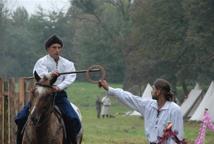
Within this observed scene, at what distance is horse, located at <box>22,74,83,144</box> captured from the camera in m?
9.58

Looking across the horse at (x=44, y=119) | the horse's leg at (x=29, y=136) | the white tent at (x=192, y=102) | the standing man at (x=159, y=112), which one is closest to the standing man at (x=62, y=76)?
the horse at (x=44, y=119)

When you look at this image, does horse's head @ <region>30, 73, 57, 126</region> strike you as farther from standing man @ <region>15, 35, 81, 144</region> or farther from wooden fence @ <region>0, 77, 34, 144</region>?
wooden fence @ <region>0, 77, 34, 144</region>

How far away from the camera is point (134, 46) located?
178 ft

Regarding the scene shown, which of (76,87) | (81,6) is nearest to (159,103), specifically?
(81,6)

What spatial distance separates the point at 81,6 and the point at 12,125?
62748mm

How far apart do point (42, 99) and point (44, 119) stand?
0.45 meters

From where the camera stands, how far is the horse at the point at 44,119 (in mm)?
9578

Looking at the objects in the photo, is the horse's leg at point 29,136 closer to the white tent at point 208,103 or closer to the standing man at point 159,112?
the standing man at point 159,112

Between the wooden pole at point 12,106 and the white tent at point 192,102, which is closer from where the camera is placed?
the wooden pole at point 12,106

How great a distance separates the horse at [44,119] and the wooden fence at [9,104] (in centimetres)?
488

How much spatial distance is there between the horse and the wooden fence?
4.88 meters

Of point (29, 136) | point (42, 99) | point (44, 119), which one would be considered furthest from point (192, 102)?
point (42, 99)

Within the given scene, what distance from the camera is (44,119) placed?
32.6 ft

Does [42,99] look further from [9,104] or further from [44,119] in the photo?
[9,104]
